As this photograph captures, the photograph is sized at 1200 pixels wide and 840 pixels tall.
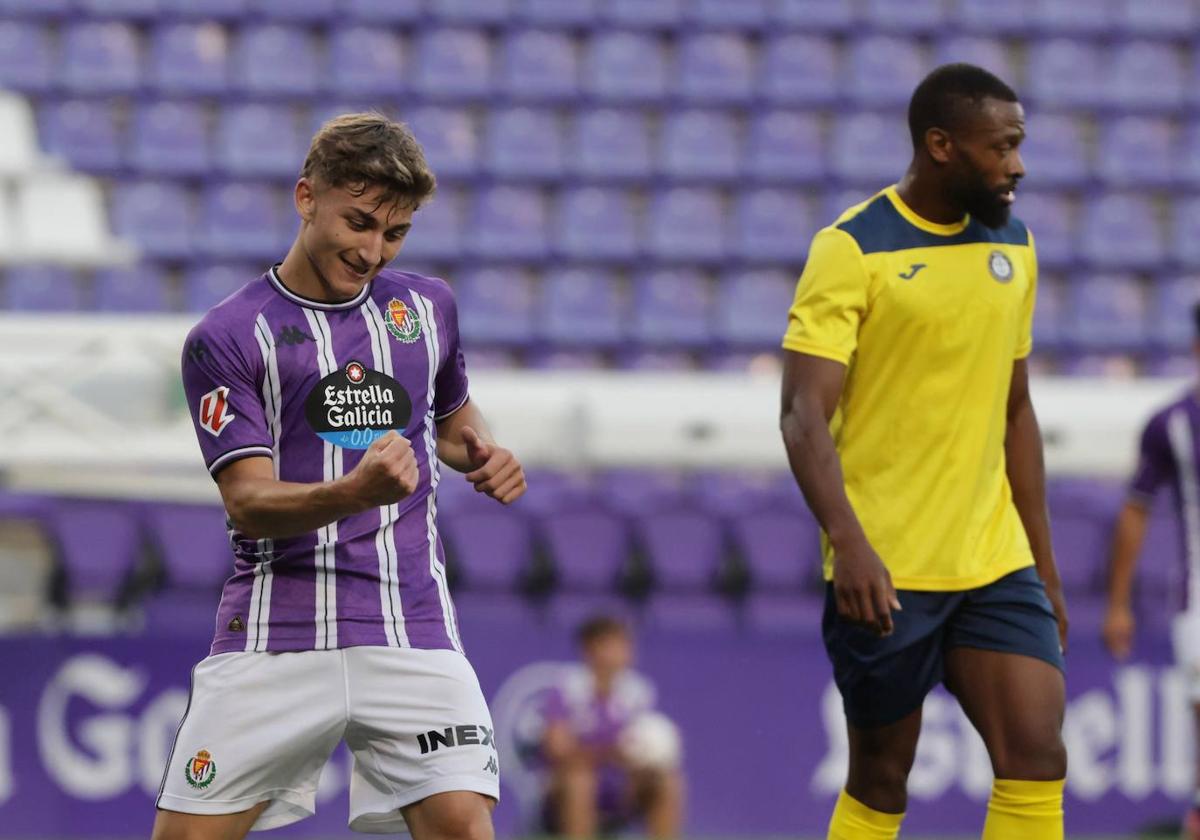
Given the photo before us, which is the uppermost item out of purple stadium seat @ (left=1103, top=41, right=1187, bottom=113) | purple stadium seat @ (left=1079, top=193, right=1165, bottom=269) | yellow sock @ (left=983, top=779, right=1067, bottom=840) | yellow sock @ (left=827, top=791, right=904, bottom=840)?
purple stadium seat @ (left=1103, top=41, right=1187, bottom=113)

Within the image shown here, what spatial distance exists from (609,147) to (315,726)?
34.2 feet

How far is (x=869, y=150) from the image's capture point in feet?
44.8

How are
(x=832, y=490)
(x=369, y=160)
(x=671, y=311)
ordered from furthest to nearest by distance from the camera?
1. (x=671, y=311)
2. (x=832, y=490)
3. (x=369, y=160)

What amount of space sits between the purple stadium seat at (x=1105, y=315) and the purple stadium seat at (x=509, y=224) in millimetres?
3789

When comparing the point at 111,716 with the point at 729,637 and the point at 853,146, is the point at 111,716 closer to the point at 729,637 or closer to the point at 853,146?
the point at 729,637

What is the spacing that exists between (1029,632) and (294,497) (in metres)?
1.72

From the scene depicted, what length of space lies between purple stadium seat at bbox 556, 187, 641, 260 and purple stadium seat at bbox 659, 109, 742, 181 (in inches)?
21.4

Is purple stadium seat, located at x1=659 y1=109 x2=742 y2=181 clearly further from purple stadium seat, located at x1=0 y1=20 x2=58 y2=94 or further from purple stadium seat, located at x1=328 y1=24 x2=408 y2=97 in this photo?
purple stadium seat, located at x1=0 y1=20 x2=58 y2=94

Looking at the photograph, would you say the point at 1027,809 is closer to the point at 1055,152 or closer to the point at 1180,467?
the point at 1180,467

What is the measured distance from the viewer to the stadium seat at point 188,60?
13.5m

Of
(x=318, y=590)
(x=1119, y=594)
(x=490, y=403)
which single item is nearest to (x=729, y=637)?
(x=490, y=403)

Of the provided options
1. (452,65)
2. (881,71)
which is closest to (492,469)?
(452,65)

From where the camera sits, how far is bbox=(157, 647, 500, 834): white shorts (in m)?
3.38

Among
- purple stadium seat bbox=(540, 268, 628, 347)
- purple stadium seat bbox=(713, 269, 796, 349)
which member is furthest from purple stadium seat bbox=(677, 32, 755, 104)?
purple stadium seat bbox=(540, 268, 628, 347)
